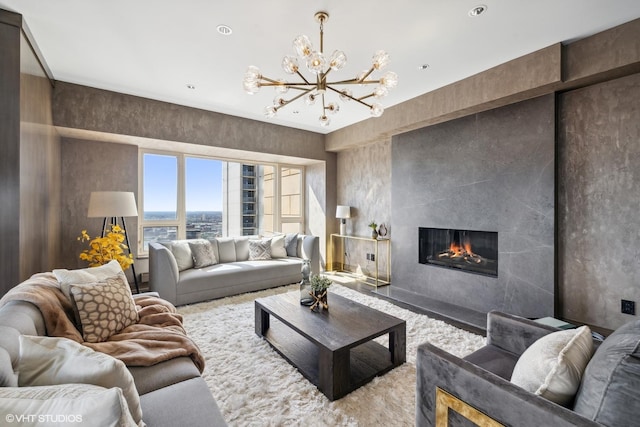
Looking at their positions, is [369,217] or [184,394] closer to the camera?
[184,394]

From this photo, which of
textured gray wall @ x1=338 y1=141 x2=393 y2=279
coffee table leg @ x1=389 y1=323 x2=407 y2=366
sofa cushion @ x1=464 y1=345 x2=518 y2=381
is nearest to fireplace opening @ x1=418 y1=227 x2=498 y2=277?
textured gray wall @ x1=338 y1=141 x2=393 y2=279

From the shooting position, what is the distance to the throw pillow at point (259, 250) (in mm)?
4688

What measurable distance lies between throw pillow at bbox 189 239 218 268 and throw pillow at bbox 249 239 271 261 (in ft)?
2.01

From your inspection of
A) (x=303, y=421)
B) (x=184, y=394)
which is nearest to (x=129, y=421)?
(x=184, y=394)

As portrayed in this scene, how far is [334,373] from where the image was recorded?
186cm

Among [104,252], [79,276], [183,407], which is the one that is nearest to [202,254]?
[104,252]

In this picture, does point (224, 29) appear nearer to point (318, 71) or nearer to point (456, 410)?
point (318, 71)

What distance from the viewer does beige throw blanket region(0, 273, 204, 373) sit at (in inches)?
60.3

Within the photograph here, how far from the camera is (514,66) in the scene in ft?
9.53

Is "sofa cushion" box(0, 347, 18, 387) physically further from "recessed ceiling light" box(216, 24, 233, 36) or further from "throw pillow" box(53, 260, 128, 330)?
"recessed ceiling light" box(216, 24, 233, 36)

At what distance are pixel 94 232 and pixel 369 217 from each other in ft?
14.0

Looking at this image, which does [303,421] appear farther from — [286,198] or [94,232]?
[286,198]

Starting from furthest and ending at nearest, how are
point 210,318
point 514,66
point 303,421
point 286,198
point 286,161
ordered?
point 286,198
point 286,161
point 210,318
point 514,66
point 303,421

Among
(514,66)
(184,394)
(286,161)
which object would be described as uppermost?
(514,66)
